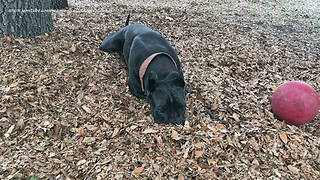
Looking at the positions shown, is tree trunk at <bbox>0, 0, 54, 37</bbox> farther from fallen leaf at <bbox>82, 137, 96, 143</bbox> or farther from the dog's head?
the dog's head

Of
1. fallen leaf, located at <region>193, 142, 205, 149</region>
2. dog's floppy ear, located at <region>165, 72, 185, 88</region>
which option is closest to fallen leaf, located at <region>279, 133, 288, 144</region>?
fallen leaf, located at <region>193, 142, 205, 149</region>

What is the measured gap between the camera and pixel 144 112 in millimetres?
3764

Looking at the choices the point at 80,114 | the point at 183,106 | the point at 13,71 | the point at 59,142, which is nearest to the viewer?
the point at 59,142

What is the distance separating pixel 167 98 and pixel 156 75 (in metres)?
0.40

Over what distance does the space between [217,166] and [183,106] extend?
93cm

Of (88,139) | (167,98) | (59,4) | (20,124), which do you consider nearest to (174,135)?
(167,98)

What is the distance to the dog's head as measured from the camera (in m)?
3.28

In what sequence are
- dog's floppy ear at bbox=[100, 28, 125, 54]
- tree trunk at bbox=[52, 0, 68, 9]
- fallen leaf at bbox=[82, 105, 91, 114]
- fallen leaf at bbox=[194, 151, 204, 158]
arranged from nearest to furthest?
fallen leaf at bbox=[194, 151, 204, 158], fallen leaf at bbox=[82, 105, 91, 114], dog's floppy ear at bbox=[100, 28, 125, 54], tree trunk at bbox=[52, 0, 68, 9]

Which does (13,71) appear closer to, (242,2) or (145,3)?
(145,3)

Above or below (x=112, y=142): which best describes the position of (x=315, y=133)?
above

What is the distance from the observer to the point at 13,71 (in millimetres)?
3936

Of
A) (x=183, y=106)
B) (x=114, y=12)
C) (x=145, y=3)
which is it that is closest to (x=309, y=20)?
(x=145, y=3)

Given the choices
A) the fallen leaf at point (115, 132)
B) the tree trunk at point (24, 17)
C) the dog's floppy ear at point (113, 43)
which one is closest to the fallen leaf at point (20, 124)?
the fallen leaf at point (115, 132)

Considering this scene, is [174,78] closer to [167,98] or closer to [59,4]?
[167,98]
